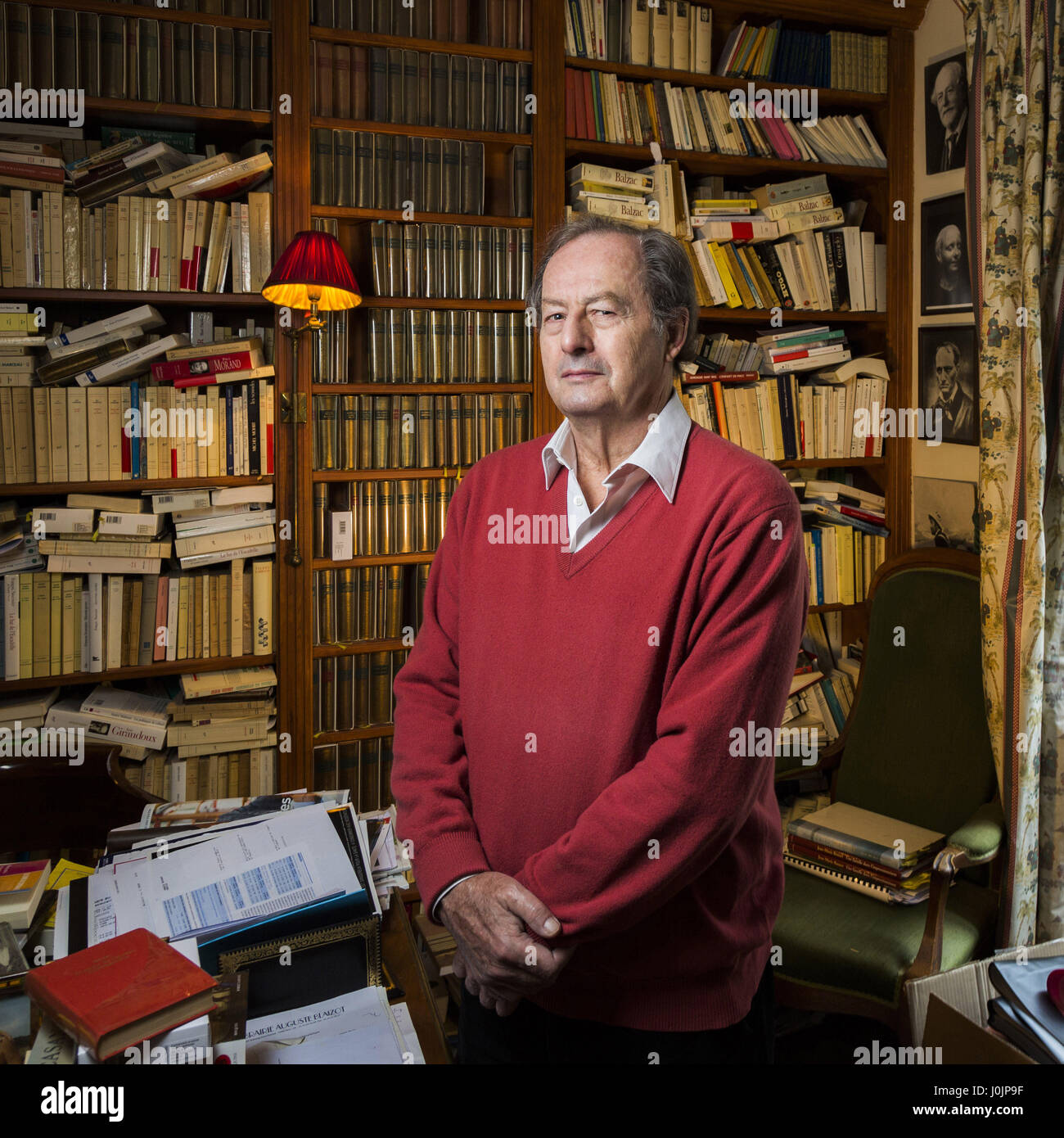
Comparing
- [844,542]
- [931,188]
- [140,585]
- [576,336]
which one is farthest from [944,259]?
[140,585]

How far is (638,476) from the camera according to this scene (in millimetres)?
1221

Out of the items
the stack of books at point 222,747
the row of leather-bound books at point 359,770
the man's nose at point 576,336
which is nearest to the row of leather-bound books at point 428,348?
the stack of books at point 222,747

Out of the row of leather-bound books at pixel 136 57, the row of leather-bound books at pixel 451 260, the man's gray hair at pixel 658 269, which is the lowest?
the man's gray hair at pixel 658 269

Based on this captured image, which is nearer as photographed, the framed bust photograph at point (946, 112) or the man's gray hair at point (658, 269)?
the man's gray hair at point (658, 269)

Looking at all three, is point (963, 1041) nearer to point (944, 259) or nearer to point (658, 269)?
point (658, 269)

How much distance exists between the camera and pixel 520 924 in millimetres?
1097

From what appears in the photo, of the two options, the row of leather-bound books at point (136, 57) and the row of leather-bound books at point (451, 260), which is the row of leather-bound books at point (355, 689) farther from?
the row of leather-bound books at point (136, 57)

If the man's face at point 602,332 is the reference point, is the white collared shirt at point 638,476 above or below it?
below

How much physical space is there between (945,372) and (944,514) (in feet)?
1.48

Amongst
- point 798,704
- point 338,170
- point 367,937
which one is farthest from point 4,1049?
point 798,704

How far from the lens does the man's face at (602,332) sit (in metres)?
1.24

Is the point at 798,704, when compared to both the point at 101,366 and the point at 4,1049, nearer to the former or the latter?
the point at 101,366

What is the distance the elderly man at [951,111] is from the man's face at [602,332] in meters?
2.14

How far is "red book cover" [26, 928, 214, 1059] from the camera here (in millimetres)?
880
